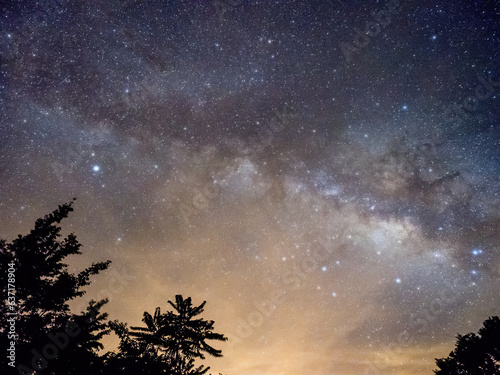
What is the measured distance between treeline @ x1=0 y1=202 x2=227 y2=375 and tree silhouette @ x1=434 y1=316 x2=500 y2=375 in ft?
78.4

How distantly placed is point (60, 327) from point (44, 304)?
1.04m

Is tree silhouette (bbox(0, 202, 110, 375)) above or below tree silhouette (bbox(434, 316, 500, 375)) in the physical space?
above

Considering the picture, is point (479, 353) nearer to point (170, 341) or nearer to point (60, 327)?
point (170, 341)

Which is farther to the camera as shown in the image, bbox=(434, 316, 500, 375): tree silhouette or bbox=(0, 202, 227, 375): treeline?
bbox=(434, 316, 500, 375): tree silhouette

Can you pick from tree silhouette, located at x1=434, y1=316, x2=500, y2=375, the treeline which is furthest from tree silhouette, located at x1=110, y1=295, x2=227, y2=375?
tree silhouette, located at x1=434, y1=316, x2=500, y2=375

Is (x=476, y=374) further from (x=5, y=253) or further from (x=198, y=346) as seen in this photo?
(x=5, y=253)

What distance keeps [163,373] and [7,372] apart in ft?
15.4

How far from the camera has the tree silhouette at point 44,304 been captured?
25.4 feet

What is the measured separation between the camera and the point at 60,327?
29.0 feet

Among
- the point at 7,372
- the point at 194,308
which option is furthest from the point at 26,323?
the point at 194,308

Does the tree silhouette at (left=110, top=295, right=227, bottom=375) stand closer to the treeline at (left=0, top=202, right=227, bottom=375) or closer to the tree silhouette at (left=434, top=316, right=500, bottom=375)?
the treeline at (left=0, top=202, right=227, bottom=375)

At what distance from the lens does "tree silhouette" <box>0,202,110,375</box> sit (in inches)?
305

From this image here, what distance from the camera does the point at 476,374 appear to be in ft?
66.4

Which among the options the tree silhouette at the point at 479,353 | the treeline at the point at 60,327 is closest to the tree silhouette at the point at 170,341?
the treeline at the point at 60,327
